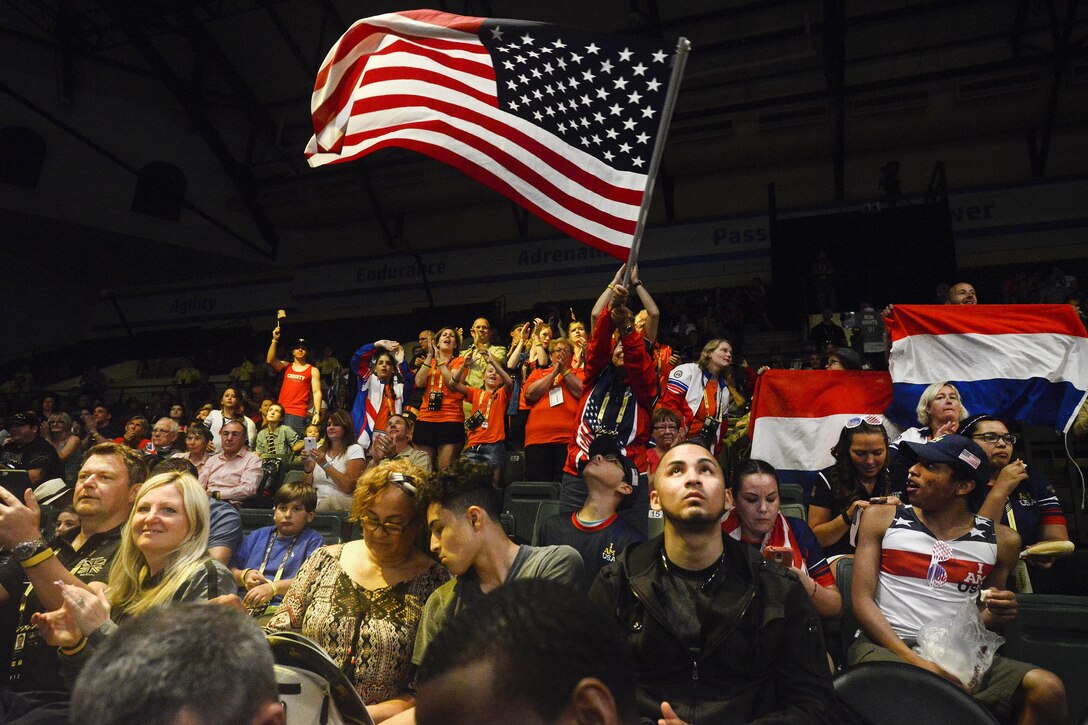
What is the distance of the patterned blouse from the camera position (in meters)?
2.63

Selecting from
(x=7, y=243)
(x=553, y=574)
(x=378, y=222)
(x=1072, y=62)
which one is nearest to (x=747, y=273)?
(x=1072, y=62)

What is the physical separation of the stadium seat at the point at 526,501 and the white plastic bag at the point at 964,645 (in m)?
2.74

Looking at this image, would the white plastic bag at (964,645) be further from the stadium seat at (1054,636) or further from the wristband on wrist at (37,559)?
the wristband on wrist at (37,559)

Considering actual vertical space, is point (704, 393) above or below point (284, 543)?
above

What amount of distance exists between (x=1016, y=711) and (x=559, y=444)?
11.7 ft

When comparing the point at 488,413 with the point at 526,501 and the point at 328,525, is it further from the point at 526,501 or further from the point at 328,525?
the point at 328,525

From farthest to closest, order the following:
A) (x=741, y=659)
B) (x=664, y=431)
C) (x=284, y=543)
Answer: (x=664, y=431)
(x=284, y=543)
(x=741, y=659)

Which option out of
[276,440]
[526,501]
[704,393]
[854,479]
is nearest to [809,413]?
[704,393]

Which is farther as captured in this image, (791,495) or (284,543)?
(791,495)

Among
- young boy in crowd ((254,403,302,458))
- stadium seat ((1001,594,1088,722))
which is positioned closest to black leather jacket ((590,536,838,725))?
stadium seat ((1001,594,1088,722))

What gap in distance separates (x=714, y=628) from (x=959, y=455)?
5.21 feet

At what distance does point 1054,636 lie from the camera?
2.95 meters

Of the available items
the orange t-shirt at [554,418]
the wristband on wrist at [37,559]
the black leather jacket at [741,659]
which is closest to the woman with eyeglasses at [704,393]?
the orange t-shirt at [554,418]

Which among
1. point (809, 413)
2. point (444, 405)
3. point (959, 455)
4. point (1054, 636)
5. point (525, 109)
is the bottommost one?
point (1054, 636)
